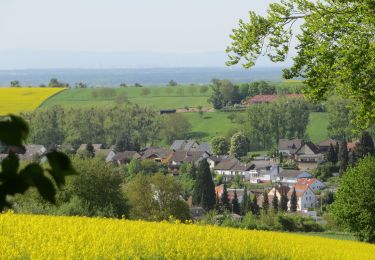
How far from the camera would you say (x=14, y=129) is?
6.84 feet

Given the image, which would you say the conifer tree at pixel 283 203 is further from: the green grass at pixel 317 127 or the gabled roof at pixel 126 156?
the green grass at pixel 317 127

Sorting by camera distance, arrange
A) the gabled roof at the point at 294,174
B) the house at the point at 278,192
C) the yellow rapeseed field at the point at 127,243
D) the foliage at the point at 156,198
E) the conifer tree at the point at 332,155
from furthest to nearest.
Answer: the gabled roof at the point at 294,174
the conifer tree at the point at 332,155
the house at the point at 278,192
the foliage at the point at 156,198
the yellow rapeseed field at the point at 127,243

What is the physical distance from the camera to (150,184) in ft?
175

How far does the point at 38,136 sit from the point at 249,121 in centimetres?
3572

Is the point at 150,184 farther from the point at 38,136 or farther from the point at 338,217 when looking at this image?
the point at 38,136

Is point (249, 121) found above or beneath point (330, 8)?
beneath

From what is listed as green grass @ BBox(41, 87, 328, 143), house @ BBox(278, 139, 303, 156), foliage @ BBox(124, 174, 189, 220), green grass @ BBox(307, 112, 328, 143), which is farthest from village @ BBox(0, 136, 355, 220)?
foliage @ BBox(124, 174, 189, 220)

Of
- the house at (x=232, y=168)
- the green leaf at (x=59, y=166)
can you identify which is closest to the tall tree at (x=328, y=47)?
the green leaf at (x=59, y=166)

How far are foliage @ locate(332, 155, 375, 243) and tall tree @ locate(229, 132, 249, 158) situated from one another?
4159 inches

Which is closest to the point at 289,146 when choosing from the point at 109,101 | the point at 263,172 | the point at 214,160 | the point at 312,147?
the point at 312,147

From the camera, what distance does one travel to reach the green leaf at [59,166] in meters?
2.10

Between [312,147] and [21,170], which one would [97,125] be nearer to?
[312,147]

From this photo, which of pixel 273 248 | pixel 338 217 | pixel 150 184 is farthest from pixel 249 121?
pixel 273 248

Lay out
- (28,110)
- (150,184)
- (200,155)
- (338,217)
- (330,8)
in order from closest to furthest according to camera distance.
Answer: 1. (330,8)
2. (338,217)
3. (150,184)
4. (200,155)
5. (28,110)
